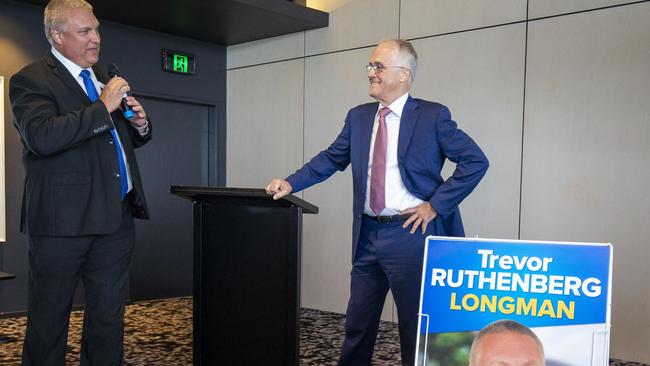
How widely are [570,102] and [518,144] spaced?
16.9 inches

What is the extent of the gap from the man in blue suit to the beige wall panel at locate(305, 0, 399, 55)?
7.28 feet

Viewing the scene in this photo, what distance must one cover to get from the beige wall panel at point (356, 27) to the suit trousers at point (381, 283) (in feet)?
8.34

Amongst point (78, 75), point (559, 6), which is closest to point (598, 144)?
point (559, 6)

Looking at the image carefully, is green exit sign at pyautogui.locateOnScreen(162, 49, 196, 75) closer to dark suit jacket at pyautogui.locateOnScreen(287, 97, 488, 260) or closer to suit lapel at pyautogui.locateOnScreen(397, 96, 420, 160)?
dark suit jacket at pyautogui.locateOnScreen(287, 97, 488, 260)

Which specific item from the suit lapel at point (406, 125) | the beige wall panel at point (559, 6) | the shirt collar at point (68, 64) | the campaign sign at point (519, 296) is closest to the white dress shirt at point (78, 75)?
the shirt collar at point (68, 64)

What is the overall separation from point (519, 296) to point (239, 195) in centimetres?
116

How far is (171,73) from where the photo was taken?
218 inches

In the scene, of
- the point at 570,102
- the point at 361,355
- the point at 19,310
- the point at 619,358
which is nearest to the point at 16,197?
the point at 19,310

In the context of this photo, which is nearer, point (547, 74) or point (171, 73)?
point (547, 74)

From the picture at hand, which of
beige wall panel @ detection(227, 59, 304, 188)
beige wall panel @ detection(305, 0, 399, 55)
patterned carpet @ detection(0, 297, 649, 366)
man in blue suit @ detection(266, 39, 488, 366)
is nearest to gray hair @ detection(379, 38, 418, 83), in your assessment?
man in blue suit @ detection(266, 39, 488, 366)

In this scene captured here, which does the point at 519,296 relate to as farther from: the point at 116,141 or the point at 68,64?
the point at 68,64

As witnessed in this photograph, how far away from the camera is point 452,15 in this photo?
436cm

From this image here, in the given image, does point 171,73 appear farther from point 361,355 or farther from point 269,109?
point 361,355

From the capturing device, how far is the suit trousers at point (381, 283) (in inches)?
97.6
